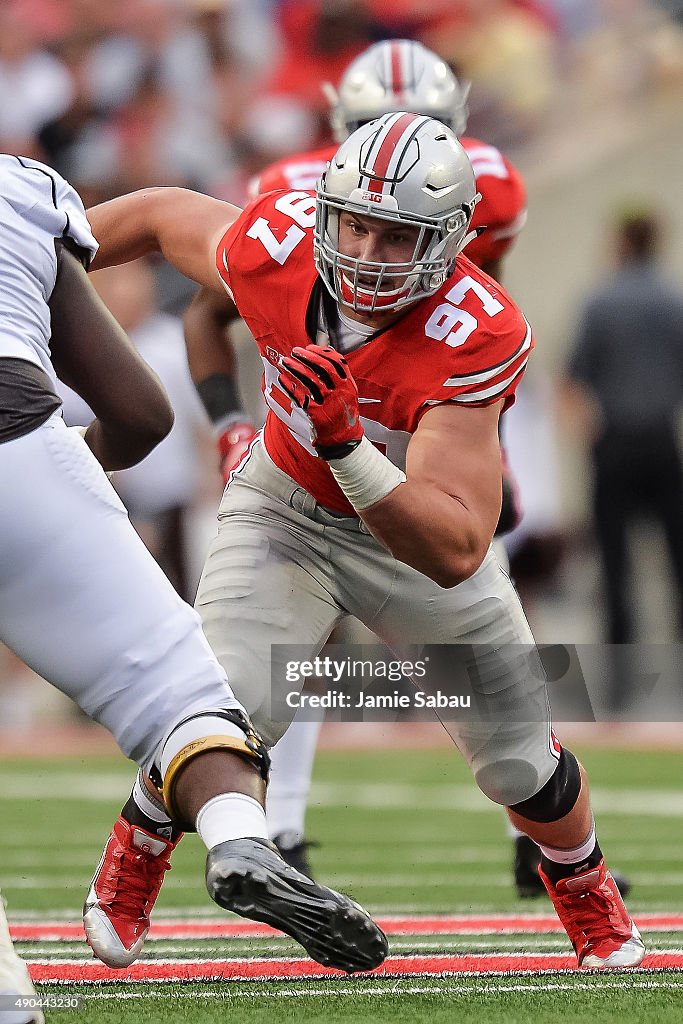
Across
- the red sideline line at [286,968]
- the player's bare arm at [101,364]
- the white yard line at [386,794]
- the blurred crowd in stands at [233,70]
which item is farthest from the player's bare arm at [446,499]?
the blurred crowd in stands at [233,70]

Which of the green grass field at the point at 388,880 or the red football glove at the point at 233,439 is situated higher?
the red football glove at the point at 233,439

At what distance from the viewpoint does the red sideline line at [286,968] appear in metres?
3.14

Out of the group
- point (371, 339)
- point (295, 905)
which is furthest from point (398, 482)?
point (295, 905)

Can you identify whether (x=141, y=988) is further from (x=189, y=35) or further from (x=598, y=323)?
(x=189, y=35)

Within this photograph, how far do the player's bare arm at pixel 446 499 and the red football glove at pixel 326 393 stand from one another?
167 millimetres

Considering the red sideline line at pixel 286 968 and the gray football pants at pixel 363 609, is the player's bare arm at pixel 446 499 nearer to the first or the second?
the gray football pants at pixel 363 609

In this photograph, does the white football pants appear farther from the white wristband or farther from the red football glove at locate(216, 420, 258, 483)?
the red football glove at locate(216, 420, 258, 483)

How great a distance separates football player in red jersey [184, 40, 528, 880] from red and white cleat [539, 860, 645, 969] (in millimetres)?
946

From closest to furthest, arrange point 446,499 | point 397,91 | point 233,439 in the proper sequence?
point 446,499, point 233,439, point 397,91

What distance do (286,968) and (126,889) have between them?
1.18ft

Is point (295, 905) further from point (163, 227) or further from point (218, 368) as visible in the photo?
point (218, 368)

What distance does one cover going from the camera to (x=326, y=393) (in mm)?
2768

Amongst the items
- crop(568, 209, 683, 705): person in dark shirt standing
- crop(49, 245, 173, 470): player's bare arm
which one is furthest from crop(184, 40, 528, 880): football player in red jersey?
crop(568, 209, 683, 705): person in dark shirt standing

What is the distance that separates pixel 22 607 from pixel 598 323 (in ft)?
19.4
